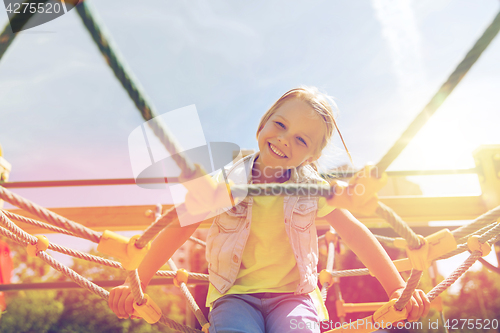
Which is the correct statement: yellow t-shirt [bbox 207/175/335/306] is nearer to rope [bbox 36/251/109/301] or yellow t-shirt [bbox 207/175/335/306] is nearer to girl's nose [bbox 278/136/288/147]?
girl's nose [bbox 278/136/288/147]

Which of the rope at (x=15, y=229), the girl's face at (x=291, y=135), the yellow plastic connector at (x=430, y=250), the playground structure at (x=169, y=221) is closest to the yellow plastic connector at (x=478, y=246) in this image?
the playground structure at (x=169, y=221)

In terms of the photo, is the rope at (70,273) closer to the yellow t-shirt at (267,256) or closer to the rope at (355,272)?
the yellow t-shirt at (267,256)

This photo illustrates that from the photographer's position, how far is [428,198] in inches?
55.5

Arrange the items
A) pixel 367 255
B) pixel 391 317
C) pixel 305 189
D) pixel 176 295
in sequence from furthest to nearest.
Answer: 1. pixel 176 295
2. pixel 367 255
3. pixel 391 317
4. pixel 305 189

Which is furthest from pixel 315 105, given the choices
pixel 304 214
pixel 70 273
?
pixel 70 273

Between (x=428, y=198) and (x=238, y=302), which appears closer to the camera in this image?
(x=238, y=302)

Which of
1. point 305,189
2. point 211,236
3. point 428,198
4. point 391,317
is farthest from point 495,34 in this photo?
point 428,198

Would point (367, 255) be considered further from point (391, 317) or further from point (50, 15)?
point (50, 15)

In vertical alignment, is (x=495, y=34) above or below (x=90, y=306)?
above

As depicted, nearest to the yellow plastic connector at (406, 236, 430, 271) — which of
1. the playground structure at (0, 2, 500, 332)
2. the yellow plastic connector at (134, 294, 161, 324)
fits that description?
the playground structure at (0, 2, 500, 332)

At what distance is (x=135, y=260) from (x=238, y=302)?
0.98ft

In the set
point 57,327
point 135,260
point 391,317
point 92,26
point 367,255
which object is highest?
point 92,26

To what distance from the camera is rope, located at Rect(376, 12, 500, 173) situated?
0.38 m

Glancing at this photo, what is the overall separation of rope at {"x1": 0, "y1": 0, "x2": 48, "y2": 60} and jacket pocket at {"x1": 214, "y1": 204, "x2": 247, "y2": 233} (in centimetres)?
53
